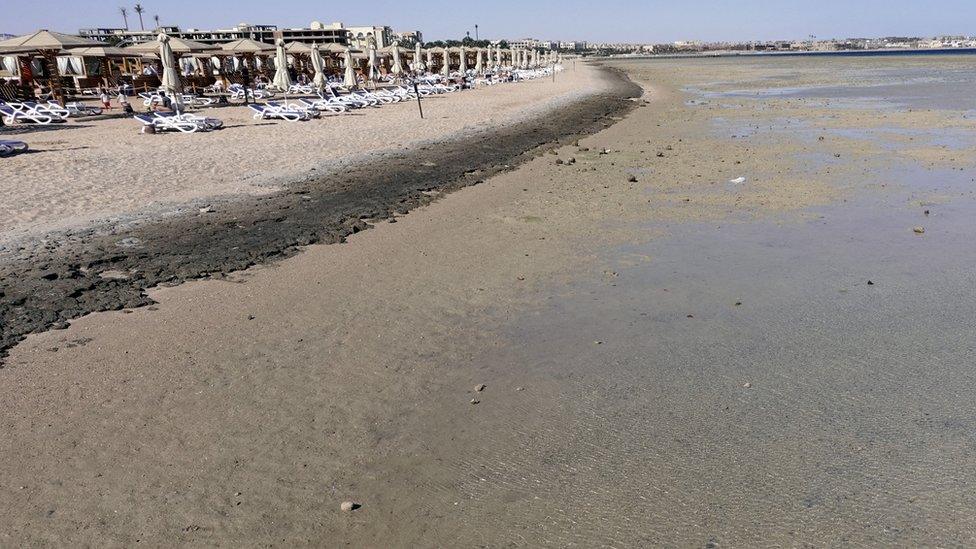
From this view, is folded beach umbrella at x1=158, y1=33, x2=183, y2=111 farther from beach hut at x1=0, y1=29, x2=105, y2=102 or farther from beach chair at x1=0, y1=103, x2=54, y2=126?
beach chair at x1=0, y1=103, x2=54, y2=126

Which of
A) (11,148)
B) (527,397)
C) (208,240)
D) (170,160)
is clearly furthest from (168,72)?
(527,397)

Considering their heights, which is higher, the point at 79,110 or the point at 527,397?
the point at 79,110

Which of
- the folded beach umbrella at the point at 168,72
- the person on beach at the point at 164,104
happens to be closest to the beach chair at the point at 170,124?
the folded beach umbrella at the point at 168,72

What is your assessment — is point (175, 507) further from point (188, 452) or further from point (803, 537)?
point (803, 537)

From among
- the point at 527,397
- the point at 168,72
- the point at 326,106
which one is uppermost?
the point at 168,72

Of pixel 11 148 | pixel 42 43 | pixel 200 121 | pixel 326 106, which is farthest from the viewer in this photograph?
pixel 326 106

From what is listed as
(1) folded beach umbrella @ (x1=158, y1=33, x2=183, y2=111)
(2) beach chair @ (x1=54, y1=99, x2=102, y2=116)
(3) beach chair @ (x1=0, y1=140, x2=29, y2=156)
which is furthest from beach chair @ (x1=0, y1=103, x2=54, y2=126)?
(3) beach chair @ (x1=0, y1=140, x2=29, y2=156)

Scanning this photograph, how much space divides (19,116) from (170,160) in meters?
10.1

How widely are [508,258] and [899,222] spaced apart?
5.41 m

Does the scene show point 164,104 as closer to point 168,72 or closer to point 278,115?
point 168,72

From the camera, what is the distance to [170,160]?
541 inches

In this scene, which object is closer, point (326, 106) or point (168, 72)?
point (168, 72)

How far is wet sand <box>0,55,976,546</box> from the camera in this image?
3303mm

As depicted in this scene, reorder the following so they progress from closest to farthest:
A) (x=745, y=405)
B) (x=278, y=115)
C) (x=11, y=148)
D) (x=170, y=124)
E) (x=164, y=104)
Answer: (x=745, y=405) → (x=11, y=148) → (x=170, y=124) → (x=278, y=115) → (x=164, y=104)
